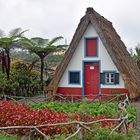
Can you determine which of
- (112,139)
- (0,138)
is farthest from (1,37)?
(112,139)

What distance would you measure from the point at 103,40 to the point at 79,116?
457 inches

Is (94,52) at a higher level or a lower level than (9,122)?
higher

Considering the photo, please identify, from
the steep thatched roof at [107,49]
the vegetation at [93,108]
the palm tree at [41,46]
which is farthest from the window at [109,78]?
the vegetation at [93,108]

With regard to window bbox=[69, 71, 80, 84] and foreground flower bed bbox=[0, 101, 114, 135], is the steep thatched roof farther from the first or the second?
foreground flower bed bbox=[0, 101, 114, 135]

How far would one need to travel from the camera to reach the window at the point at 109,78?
68.1 ft

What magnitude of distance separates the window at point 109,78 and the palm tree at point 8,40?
5.63 metres

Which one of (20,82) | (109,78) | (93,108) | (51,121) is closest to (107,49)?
(109,78)

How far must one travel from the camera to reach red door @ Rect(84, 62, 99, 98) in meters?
21.6

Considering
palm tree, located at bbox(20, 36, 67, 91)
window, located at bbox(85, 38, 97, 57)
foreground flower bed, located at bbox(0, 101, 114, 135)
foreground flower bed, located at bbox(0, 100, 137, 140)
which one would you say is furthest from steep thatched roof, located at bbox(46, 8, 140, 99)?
foreground flower bed, located at bbox(0, 101, 114, 135)

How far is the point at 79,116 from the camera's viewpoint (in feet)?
30.9

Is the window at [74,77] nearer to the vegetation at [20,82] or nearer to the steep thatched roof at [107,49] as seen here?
the steep thatched roof at [107,49]

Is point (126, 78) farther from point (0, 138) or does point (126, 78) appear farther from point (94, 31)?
point (0, 138)

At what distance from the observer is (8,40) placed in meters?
20.8

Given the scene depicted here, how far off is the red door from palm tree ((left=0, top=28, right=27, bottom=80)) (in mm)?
4557
